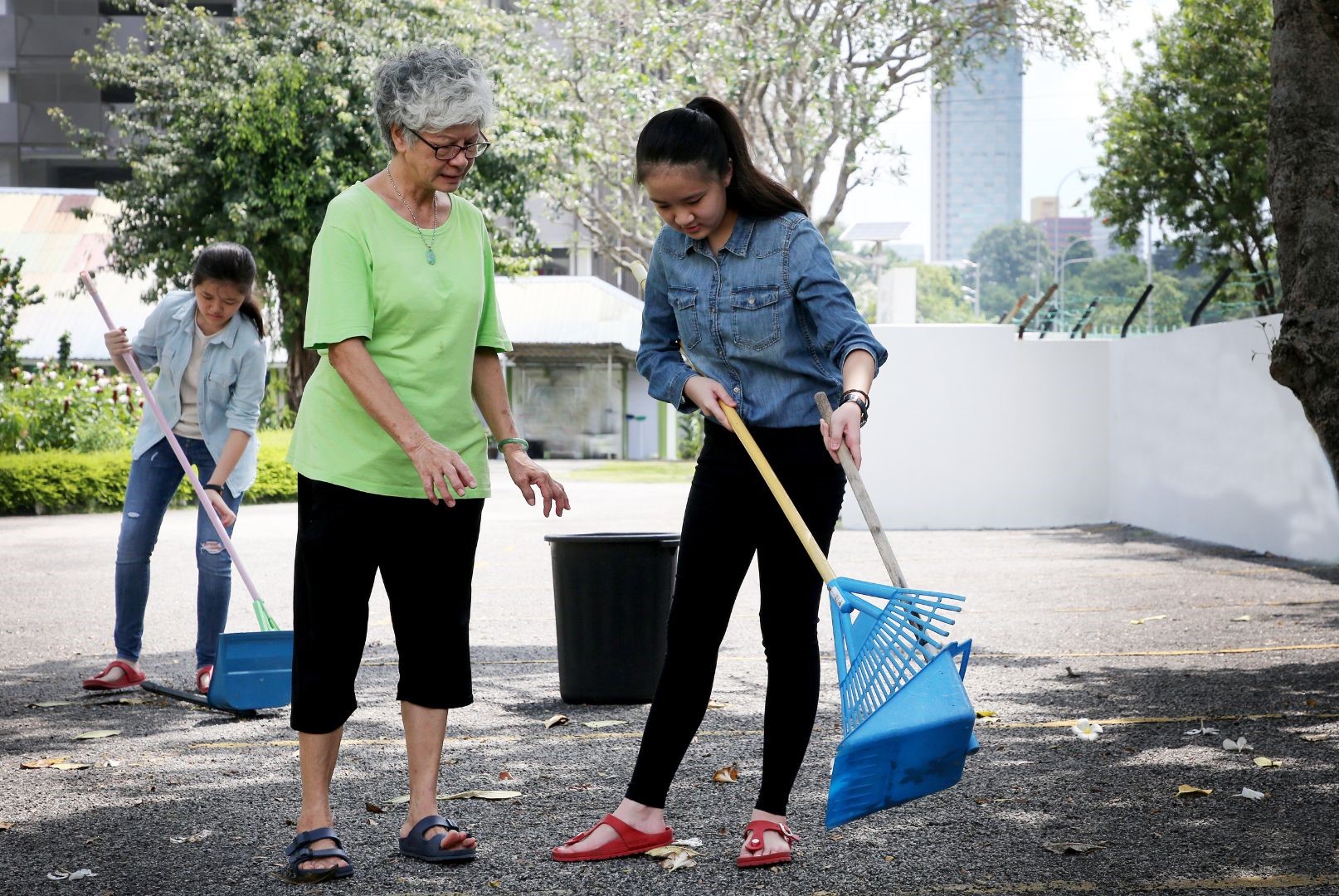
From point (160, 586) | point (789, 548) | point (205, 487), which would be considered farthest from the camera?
point (160, 586)

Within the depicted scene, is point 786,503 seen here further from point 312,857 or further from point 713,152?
point 312,857

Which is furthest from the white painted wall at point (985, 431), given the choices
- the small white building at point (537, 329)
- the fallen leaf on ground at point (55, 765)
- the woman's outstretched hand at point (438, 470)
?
the small white building at point (537, 329)

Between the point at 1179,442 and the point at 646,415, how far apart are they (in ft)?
77.2

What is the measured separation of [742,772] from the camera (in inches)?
174

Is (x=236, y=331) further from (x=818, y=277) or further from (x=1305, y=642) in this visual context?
(x=1305, y=642)

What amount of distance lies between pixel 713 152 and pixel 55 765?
2.92m

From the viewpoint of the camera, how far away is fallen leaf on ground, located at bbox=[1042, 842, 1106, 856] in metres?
3.48

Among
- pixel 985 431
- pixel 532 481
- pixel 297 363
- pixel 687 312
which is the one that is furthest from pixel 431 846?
pixel 297 363

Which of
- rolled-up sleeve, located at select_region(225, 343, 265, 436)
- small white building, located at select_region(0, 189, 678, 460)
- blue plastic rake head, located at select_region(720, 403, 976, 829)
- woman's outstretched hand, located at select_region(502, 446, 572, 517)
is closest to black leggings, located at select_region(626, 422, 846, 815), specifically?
blue plastic rake head, located at select_region(720, 403, 976, 829)

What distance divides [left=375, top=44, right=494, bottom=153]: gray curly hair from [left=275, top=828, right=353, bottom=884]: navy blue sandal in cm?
159

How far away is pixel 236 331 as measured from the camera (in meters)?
5.43

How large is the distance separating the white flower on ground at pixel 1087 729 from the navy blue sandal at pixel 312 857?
8.68 ft

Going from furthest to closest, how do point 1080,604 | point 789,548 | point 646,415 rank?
point 646,415 → point 1080,604 → point 789,548

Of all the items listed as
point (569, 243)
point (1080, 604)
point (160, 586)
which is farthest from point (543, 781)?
point (569, 243)
